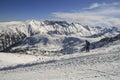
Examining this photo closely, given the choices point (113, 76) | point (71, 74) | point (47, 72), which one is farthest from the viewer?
point (47, 72)

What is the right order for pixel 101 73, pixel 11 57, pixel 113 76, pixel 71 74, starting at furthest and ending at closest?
1. pixel 11 57
2. pixel 71 74
3. pixel 101 73
4. pixel 113 76

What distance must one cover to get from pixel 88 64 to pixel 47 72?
5.75 m

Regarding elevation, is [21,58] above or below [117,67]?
below

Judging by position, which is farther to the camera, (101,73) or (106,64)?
(106,64)

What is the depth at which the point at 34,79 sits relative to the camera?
85.9ft

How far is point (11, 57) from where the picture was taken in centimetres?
9231

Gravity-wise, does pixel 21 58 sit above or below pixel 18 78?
below

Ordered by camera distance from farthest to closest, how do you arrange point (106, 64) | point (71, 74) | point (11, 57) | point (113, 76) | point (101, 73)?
point (11, 57)
point (106, 64)
point (71, 74)
point (101, 73)
point (113, 76)

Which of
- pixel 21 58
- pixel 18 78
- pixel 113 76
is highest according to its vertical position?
pixel 113 76

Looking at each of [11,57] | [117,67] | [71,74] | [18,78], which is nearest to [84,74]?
[71,74]

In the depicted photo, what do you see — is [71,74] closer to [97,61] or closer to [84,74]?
[84,74]

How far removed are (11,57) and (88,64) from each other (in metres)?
67.5

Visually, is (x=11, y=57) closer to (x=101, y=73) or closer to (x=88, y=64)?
(x=88, y=64)

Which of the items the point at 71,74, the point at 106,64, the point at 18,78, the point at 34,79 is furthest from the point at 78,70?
the point at 18,78
